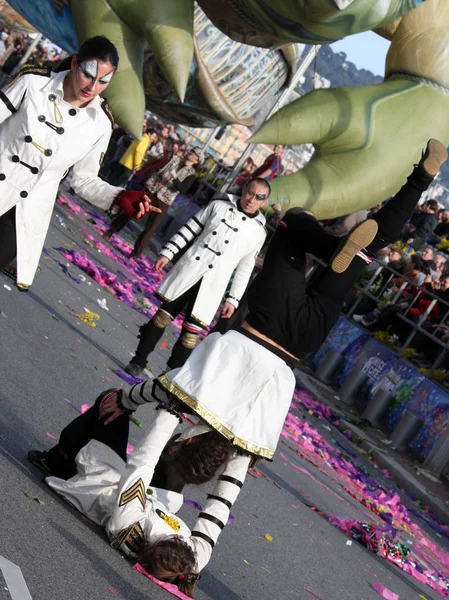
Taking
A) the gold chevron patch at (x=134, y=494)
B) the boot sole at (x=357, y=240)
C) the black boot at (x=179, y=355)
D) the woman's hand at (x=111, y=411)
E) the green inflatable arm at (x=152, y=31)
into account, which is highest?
the green inflatable arm at (x=152, y=31)

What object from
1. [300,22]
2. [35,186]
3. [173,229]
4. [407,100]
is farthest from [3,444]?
[173,229]

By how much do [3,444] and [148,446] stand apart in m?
0.78

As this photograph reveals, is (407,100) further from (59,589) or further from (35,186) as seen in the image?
(59,589)

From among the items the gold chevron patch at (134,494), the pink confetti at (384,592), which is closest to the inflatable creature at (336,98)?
the pink confetti at (384,592)

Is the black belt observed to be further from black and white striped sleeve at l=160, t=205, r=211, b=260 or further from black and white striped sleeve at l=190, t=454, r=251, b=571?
black and white striped sleeve at l=160, t=205, r=211, b=260

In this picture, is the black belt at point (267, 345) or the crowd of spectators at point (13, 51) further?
Result: the crowd of spectators at point (13, 51)

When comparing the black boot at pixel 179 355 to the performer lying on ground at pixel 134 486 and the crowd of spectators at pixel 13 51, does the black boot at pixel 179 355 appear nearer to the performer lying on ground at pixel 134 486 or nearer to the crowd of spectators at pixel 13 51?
the performer lying on ground at pixel 134 486

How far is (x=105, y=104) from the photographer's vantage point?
542 centimetres

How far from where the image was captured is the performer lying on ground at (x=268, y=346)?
4727 mm

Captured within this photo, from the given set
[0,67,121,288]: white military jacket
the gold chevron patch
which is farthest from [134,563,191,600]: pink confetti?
[0,67,121,288]: white military jacket

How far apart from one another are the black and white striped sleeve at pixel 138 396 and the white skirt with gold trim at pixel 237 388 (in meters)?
0.09

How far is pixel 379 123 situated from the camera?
1075 cm

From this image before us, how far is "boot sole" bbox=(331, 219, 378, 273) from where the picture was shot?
15.3 ft

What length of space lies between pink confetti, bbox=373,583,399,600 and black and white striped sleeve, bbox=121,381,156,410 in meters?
2.73
